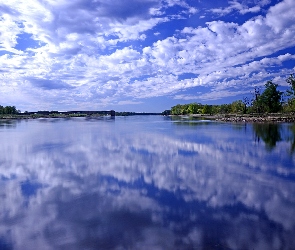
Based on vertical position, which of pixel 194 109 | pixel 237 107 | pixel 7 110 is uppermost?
pixel 7 110

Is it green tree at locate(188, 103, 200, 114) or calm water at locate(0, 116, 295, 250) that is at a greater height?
green tree at locate(188, 103, 200, 114)

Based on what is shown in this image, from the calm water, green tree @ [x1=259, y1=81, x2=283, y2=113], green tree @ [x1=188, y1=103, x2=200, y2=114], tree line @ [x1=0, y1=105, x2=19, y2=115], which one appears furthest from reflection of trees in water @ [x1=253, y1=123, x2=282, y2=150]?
tree line @ [x1=0, y1=105, x2=19, y2=115]

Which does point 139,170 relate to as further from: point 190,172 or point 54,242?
point 54,242

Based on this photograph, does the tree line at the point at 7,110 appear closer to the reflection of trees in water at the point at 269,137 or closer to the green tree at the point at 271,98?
the green tree at the point at 271,98

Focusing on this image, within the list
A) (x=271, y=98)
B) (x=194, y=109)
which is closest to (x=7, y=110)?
(x=194, y=109)

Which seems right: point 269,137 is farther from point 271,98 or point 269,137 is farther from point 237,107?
point 237,107

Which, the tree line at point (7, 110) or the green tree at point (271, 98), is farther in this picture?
the tree line at point (7, 110)

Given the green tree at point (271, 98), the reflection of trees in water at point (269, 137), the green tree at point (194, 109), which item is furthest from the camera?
the green tree at point (194, 109)

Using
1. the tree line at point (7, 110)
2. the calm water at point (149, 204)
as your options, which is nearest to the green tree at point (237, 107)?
the calm water at point (149, 204)

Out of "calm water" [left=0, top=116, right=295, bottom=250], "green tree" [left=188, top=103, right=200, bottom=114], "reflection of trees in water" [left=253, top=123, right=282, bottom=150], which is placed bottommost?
"calm water" [left=0, top=116, right=295, bottom=250]

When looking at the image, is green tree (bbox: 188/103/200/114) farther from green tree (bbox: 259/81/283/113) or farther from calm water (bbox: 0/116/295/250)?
calm water (bbox: 0/116/295/250)

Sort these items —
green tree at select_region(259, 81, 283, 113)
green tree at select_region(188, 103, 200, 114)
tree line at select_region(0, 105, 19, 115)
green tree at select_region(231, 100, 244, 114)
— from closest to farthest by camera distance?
green tree at select_region(259, 81, 283, 113)
green tree at select_region(231, 100, 244, 114)
tree line at select_region(0, 105, 19, 115)
green tree at select_region(188, 103, 200, 114)

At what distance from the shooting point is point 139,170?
1452cm

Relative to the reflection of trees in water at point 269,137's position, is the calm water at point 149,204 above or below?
below
